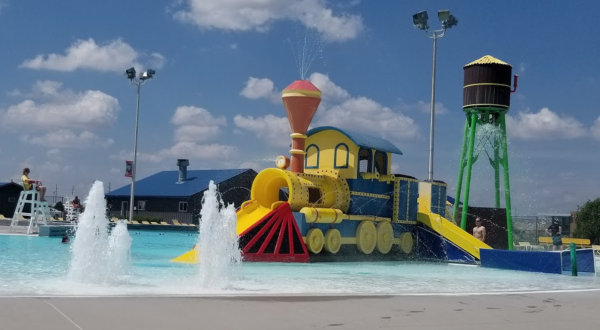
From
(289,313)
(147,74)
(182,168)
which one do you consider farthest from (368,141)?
(182,168)

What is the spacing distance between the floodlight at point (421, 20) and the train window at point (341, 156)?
25.7 feet

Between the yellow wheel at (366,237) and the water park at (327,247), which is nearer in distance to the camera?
the water park at (327,247)

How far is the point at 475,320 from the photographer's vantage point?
7531mm

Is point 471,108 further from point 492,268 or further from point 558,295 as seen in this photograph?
point 558,295

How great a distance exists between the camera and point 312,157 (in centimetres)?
2005

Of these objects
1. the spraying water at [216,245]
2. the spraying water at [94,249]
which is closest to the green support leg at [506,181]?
the spraying water at [216,245]

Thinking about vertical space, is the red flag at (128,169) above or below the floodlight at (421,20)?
below

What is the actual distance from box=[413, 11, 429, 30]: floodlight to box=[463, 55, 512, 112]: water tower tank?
107 inches

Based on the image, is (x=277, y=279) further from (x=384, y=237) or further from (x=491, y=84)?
(x=491, y=84)

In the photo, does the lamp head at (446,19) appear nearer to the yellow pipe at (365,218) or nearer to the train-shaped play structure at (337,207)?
the train-shaped play structure at (337,207)

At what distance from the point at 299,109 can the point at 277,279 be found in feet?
23.1

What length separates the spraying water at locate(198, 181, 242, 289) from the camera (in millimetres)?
10180

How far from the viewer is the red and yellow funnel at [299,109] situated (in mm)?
18203

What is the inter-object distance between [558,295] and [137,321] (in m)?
7.04
